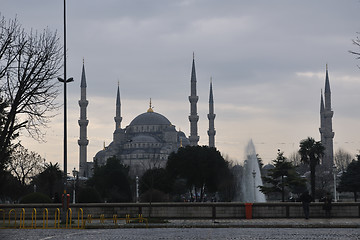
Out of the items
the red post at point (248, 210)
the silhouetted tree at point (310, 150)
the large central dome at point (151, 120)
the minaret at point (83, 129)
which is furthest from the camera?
the large central dome at point (151, 120)

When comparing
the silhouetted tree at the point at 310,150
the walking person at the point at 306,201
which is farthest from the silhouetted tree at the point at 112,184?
the walking person at the point at 306,201

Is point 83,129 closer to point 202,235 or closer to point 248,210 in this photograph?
point 248,210

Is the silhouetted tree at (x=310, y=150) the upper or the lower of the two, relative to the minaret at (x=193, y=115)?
lower

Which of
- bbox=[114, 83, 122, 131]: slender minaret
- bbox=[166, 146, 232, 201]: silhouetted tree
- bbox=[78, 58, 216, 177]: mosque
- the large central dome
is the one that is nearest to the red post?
bbox=[166, 146, 232, 201]: silhouetted tree

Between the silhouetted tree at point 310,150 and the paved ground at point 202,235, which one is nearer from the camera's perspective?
the paved ground at point 202,235

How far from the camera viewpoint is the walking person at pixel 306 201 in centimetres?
2706

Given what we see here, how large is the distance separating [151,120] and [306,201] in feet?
518

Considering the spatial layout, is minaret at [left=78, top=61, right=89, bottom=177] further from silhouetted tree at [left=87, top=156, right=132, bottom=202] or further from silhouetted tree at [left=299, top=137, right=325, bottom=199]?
silhouetted tree at [left=299, top=137, right=325, bottom=199]

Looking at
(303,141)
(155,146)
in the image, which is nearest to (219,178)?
(303,141)

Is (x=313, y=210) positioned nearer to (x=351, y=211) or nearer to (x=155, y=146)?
(x=351, y=211)

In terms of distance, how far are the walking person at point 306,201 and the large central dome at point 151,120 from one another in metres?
156

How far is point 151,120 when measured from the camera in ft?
605

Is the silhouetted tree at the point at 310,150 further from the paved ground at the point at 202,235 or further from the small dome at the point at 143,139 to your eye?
the small dome at the point at 143,139

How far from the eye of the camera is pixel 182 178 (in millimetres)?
83750
